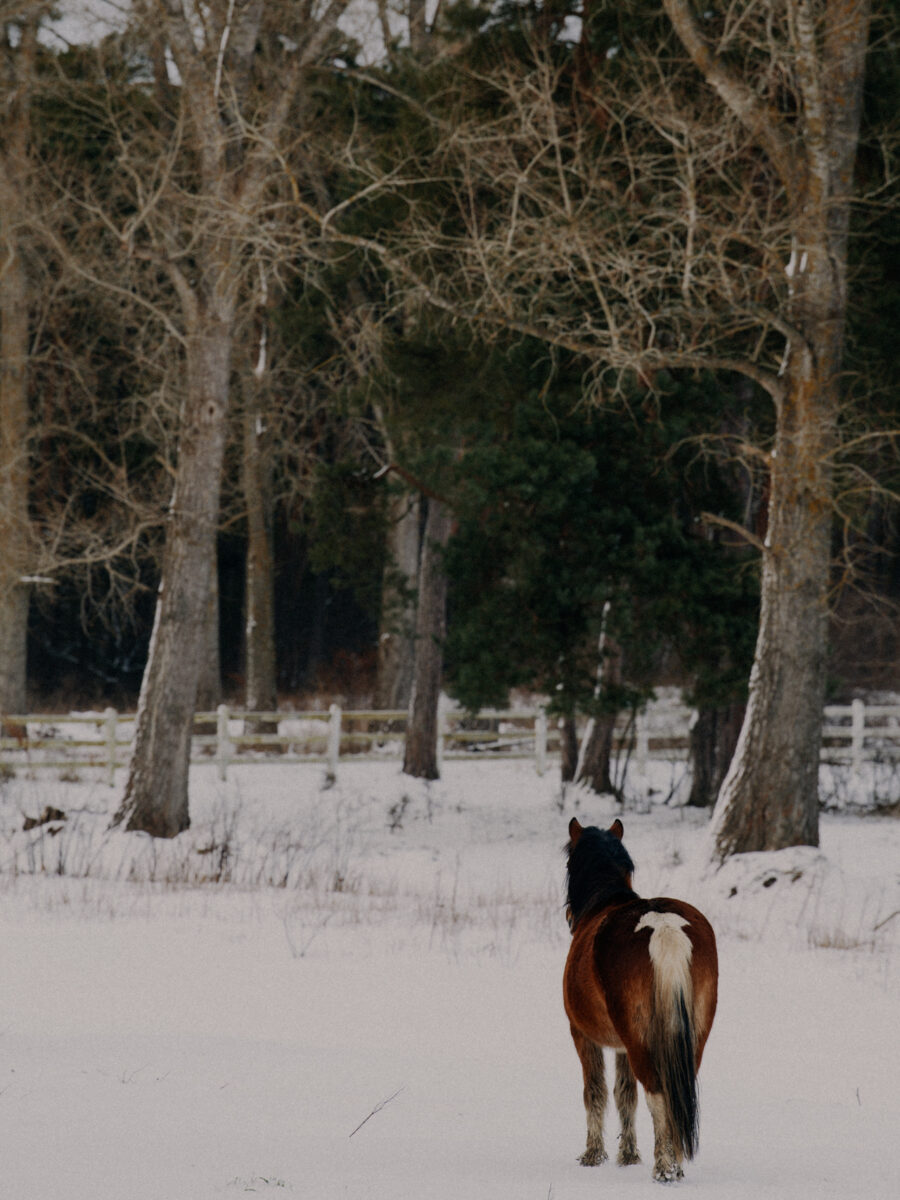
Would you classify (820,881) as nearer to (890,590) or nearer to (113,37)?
(113,37)

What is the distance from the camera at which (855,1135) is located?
14.0 feet

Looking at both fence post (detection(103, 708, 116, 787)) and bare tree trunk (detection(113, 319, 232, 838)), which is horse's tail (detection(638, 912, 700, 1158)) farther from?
fence post (detection(103, 708, 116, 787))

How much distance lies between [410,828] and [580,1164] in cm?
1286

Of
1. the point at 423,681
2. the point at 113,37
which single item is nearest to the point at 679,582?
the point at 423,681

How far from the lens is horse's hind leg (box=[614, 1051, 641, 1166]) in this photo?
11.9 ft

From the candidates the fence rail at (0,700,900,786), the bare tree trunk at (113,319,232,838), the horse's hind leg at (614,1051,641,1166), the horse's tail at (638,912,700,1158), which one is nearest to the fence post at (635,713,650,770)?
the fence rail at (0,700,900,786)

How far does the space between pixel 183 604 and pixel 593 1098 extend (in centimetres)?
1058

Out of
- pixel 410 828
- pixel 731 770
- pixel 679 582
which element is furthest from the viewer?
pixel 410 828

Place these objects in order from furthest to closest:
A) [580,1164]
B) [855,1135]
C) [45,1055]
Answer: [45,1055], [855,1135], [580,1164]

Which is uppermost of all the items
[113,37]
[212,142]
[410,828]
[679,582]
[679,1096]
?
[113,37]

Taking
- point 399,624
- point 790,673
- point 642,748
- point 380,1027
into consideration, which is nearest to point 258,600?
point 399,624

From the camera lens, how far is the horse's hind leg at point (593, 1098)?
364 centimetres

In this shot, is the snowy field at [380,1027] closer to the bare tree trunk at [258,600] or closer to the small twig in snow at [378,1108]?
the small twig in snow at [378,1108]

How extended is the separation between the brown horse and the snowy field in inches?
6.6
